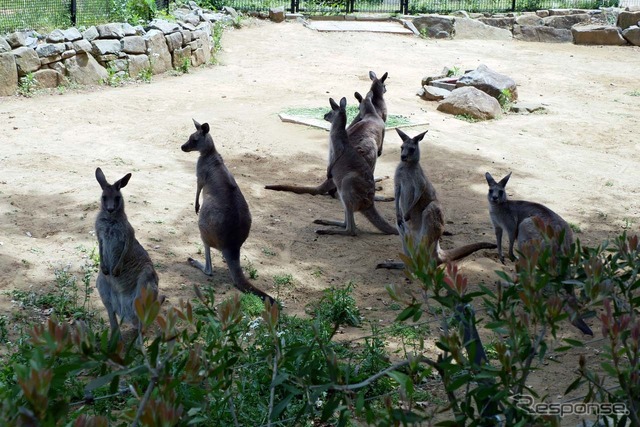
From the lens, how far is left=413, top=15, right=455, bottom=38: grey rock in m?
20.0

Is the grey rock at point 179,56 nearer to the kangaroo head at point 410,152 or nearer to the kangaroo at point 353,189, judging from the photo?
the kangaroo at point 353,189

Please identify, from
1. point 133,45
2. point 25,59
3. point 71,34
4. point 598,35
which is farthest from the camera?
point 598,35

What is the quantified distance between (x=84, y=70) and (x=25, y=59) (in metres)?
1.02

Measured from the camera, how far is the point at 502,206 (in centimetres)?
664

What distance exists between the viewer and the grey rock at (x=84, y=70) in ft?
39.3

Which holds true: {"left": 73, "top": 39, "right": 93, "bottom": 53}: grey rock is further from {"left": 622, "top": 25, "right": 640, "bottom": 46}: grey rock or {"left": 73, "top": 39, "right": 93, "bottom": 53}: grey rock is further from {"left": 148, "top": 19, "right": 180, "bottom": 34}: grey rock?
{"left": 622, "top": 25, "right": 640, "bottom": 46}: grey rock

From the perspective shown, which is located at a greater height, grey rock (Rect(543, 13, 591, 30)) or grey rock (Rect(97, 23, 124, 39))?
grey rock (Rect(543, 13, 591, 30))

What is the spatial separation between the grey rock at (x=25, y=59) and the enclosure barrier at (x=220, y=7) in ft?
1.75

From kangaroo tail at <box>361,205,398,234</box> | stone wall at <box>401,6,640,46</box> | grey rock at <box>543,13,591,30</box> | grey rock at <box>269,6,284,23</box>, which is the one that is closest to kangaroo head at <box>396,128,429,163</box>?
kangaroo tail at <box>361,205,398,234</box>

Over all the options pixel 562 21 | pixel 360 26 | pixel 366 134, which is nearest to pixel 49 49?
pixel 366 134

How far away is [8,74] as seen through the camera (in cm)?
1111

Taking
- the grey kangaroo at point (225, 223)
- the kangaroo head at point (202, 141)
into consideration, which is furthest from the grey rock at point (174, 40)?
the grey kangaroo at point (225, 223)

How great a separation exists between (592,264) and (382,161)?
7.51 meters

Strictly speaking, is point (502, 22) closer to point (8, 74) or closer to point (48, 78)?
point (48, 78)
